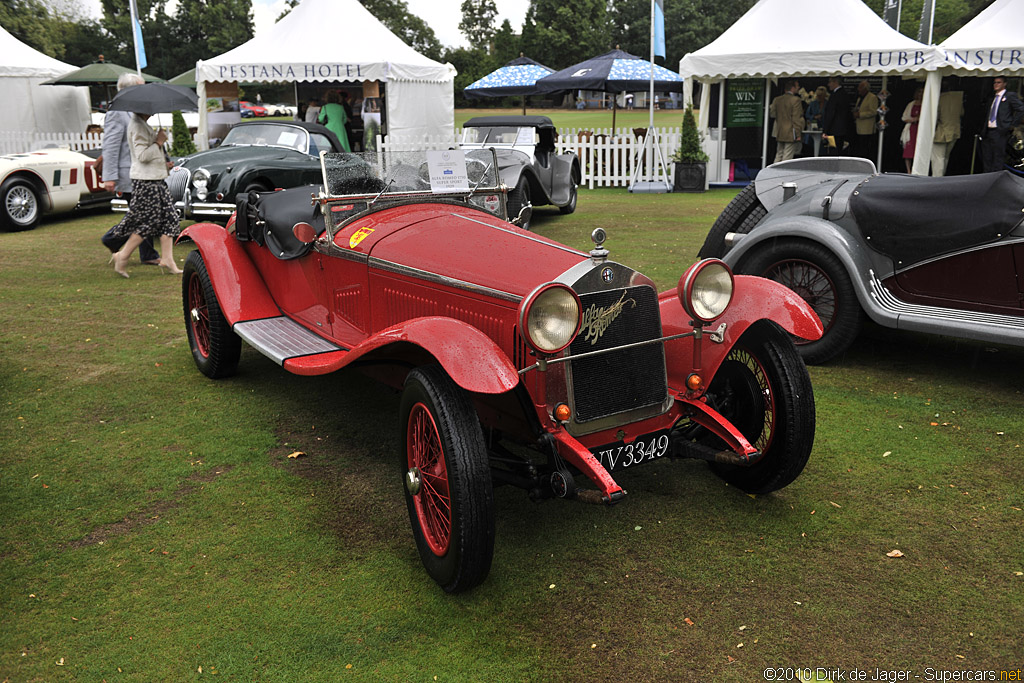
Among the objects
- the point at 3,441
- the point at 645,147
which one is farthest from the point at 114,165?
the point at 645,147

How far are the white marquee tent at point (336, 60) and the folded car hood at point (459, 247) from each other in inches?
448

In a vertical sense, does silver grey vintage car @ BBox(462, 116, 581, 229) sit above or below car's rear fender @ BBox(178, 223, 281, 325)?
above

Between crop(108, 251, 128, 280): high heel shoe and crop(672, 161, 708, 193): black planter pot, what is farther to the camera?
crop(672, 161, 708, 193): black planter pot

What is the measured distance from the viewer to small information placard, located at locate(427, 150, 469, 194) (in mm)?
4766

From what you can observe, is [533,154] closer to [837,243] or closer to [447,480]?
[837,243]

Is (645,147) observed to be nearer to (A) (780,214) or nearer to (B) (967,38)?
(B) (967,38)

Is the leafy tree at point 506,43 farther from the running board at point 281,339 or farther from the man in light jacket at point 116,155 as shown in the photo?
the running board at point 281,339

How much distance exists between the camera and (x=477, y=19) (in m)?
85.9

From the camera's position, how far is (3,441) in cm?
439

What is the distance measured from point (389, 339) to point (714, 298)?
140 centimetres

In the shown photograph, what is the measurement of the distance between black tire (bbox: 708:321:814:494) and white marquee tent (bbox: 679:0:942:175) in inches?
440

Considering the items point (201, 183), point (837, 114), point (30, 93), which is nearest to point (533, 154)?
point (201, 183)

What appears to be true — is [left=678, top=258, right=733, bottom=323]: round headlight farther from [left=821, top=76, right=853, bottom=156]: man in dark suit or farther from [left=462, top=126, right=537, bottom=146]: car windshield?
[left=821, top=76, right=853, bottom=156]: man in dark suit

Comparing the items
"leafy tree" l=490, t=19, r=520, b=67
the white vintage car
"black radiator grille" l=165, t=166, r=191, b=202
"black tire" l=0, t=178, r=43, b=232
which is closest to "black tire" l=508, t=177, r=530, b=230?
"black radiator grille" l=165, t=166, r=191, b=202
